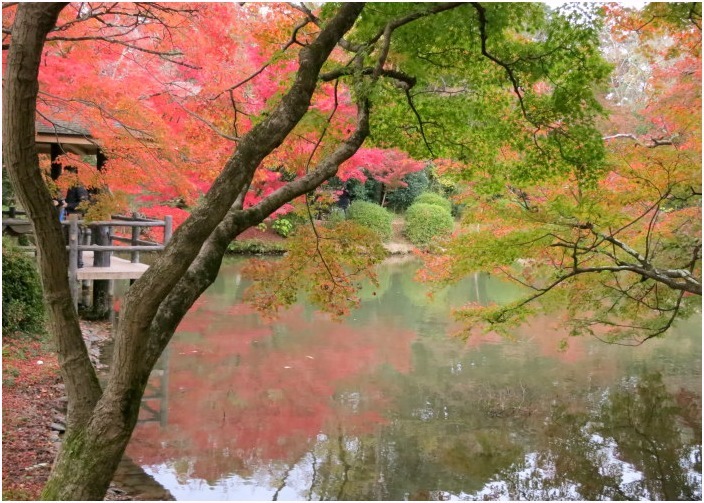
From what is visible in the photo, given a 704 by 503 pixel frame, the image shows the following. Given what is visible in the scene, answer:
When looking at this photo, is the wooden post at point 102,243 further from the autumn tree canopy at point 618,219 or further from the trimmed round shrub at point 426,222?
the trimmed round shrub at point 426,222

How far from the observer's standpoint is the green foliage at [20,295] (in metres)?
7.60

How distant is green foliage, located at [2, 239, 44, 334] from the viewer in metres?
7.60

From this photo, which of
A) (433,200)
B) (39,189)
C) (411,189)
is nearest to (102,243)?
(39,189)

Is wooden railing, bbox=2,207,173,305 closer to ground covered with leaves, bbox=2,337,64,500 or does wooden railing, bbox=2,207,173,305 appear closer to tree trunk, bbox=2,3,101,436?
ground covered with leaves, bbox=2,337,64,500

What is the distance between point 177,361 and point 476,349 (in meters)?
4.59

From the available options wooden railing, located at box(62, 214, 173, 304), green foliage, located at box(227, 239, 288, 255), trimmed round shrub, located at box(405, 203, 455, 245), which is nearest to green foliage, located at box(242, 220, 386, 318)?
wooden railing, located at box(62, 214, 173, 304)

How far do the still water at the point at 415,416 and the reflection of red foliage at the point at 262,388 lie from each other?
27 millimetres

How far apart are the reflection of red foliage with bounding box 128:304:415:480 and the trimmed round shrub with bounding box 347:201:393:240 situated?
10.4 m

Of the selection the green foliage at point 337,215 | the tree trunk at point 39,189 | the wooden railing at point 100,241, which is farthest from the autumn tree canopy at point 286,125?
the green foliage at point 337,215

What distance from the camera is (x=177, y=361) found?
9039 millimetres

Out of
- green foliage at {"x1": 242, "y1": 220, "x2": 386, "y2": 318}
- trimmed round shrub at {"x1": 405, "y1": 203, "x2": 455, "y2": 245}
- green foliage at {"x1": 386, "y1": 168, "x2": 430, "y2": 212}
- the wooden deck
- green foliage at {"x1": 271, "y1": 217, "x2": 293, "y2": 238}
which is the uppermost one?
green foliage at {"x1": 386, "y1": 168, "x2": 430, "y2": 212}

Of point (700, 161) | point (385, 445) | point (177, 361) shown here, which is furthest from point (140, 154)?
point (700, 161)

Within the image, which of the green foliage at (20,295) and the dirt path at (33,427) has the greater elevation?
the green foliage at (20,295)

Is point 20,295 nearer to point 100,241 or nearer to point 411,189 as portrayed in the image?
point 100,241
